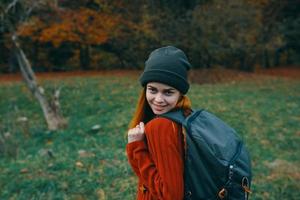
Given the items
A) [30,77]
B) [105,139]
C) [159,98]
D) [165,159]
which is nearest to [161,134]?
[165,159]

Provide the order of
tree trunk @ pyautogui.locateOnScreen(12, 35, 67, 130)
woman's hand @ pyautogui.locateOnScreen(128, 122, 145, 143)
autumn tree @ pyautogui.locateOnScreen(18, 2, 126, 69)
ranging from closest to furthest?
1. woman's hand @ pyautogui.locateOnScreen(128, 122, 145, 143)
2. tree trunk @ pyautogui.locateOnScreen(12, 35, 67, 130)
3. autumn tree @ pyautogui.locateOnScreen(18, 2, 126, 69)

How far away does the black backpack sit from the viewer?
2.02 m

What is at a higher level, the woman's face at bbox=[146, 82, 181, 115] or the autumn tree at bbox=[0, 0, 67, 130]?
the woman's face at bbox=[146, 82, 181, 115]

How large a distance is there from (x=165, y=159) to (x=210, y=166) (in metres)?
0.21

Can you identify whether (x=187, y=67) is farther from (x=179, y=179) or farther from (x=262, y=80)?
(x=262, y=80)

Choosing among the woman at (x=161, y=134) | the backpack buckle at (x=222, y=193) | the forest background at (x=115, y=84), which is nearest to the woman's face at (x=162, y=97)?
the woman at (x=161, y=134)

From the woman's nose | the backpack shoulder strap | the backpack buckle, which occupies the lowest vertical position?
the backpack buckle

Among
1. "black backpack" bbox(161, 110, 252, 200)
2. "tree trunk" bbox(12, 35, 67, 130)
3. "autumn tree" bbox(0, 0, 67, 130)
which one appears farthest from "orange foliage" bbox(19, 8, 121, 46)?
"black backpack" bbox(161, 110, 252, 200)

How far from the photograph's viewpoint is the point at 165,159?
2.03 m

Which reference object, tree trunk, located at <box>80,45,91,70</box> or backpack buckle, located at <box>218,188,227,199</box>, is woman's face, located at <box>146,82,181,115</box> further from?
tree trunk, located at <box>80,45,91,70</box>

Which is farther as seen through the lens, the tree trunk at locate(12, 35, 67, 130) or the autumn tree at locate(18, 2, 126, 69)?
the autumn tree at locate(18, 2, 126, 69)

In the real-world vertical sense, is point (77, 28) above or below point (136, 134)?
below

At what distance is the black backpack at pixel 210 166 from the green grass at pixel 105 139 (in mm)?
3001

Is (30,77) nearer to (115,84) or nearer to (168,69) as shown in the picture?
(115,84)
